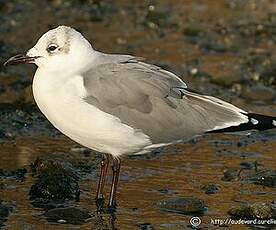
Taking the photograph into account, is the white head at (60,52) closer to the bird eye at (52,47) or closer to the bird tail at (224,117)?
the bird eye at (52,47)

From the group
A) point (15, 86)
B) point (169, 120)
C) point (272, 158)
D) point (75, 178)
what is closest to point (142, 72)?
point (169, 120)

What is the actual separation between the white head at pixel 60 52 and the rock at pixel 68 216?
115 cm

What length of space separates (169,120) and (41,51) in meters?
1.18

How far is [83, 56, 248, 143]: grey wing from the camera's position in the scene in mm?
7184

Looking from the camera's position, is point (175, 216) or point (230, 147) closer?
point (175, 216)

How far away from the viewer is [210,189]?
775 centimetres

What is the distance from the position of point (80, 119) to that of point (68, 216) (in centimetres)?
75

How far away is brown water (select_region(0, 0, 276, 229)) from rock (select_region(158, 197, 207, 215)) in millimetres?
61

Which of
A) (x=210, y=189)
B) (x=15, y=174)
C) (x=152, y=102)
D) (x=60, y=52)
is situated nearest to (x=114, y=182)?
(x=152, y=102)

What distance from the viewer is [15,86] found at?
10.5 m

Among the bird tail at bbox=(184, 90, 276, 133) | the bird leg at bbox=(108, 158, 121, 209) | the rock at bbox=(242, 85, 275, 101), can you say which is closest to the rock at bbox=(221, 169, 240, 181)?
the bird tail at bbox=(184, 90, 276, 133)

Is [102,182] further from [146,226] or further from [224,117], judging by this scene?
[224,117]

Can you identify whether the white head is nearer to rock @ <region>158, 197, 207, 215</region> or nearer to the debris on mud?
the debris on mud

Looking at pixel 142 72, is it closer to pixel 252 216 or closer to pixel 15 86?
pixel 252 216
